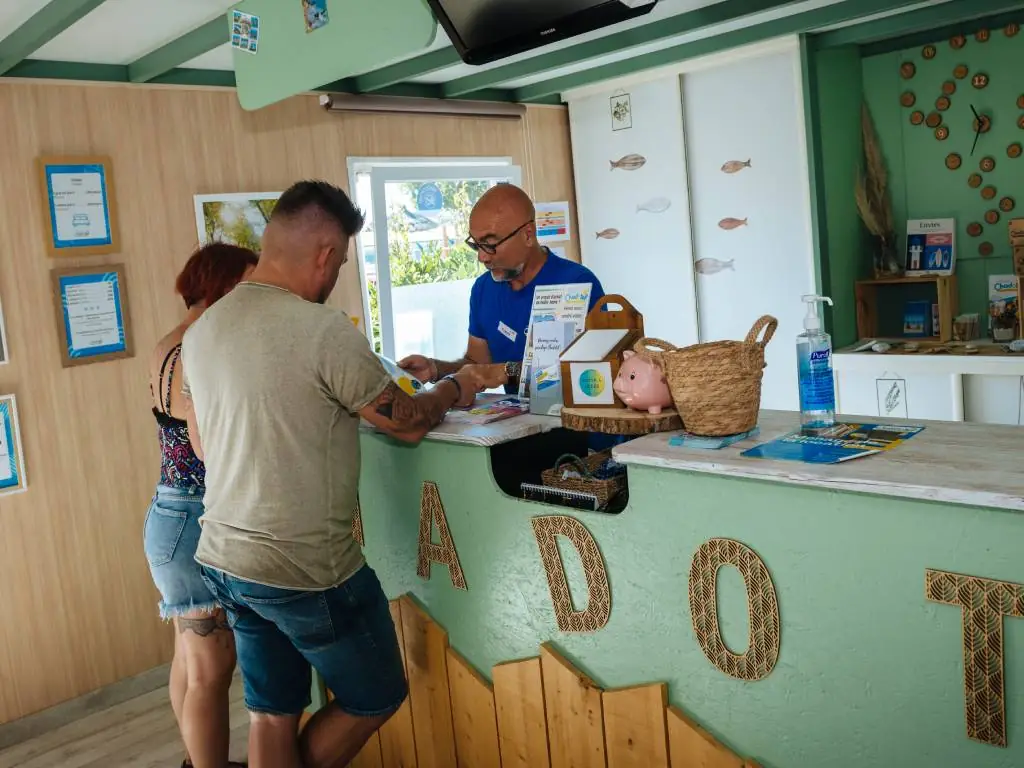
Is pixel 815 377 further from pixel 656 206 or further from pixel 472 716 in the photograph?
pixel 656 206

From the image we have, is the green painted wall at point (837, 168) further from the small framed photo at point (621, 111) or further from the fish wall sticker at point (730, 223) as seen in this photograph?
the small framed photo at point (621, 111)

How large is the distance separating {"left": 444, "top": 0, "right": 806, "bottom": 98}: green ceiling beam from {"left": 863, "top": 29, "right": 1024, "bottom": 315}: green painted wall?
134cm

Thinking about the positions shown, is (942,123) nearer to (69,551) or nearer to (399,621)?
(399,621)

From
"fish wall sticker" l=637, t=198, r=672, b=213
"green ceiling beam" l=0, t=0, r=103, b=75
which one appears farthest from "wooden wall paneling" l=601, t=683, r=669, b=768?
"fish wall sticker" l=637, t=198, r=672, b=213

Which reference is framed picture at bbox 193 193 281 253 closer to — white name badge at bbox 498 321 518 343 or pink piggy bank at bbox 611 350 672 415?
white name badge at bbox 498 321 518 343

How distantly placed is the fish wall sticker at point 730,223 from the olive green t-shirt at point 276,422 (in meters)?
3.32

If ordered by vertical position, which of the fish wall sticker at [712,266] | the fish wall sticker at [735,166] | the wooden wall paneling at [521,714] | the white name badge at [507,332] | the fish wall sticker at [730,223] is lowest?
the wooden wall paneling at [521,714]

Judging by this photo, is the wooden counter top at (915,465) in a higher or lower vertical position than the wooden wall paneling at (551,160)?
lower

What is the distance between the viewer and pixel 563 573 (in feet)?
7.14

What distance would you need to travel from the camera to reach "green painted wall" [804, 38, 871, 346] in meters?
4.50

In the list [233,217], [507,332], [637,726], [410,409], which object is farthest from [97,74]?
[637,726]

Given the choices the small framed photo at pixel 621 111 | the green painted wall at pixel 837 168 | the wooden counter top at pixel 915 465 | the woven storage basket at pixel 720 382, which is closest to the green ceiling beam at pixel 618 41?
the green painted wall at pixel 837 168

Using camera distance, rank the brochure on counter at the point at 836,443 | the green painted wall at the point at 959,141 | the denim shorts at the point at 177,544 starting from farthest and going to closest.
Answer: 1. the green painted wall at the point at 959,141
2. the denim shorts at the point at 177,544
3. the brochure on counter at the point at 836,443

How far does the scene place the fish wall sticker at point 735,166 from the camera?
484cm
